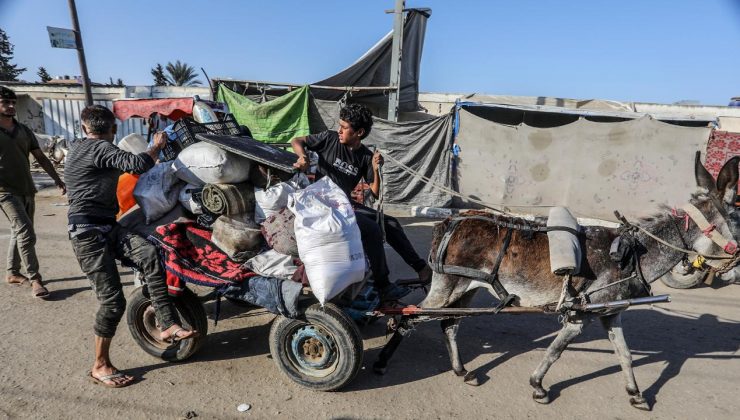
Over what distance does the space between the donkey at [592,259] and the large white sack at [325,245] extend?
0.80 meters

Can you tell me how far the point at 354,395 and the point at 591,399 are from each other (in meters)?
1.88

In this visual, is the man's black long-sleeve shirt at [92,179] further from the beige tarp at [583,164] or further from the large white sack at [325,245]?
the beige tarp at [583,164]

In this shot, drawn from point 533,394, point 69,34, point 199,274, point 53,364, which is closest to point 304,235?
point 199,274

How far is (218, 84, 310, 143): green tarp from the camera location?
10.1 metres

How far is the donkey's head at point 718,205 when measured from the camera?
10.3ft

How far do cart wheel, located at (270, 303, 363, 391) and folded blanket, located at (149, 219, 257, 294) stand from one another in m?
0.51

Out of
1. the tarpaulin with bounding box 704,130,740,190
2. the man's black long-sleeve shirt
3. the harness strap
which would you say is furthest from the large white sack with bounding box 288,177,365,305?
the tarpaulin with bounding box 704,130,740,190

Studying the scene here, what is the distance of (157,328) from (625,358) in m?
3.86

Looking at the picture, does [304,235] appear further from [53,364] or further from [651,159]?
[651,159]

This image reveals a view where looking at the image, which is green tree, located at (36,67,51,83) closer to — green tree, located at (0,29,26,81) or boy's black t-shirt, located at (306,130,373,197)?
green tree, located at (0,29,26,81)

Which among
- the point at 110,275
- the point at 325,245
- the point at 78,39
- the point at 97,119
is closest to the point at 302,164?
the point at 325,245

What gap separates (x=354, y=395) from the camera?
10.6 ft

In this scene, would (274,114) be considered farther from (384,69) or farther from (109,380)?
(109,380)

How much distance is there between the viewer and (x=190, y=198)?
11.2 ft
